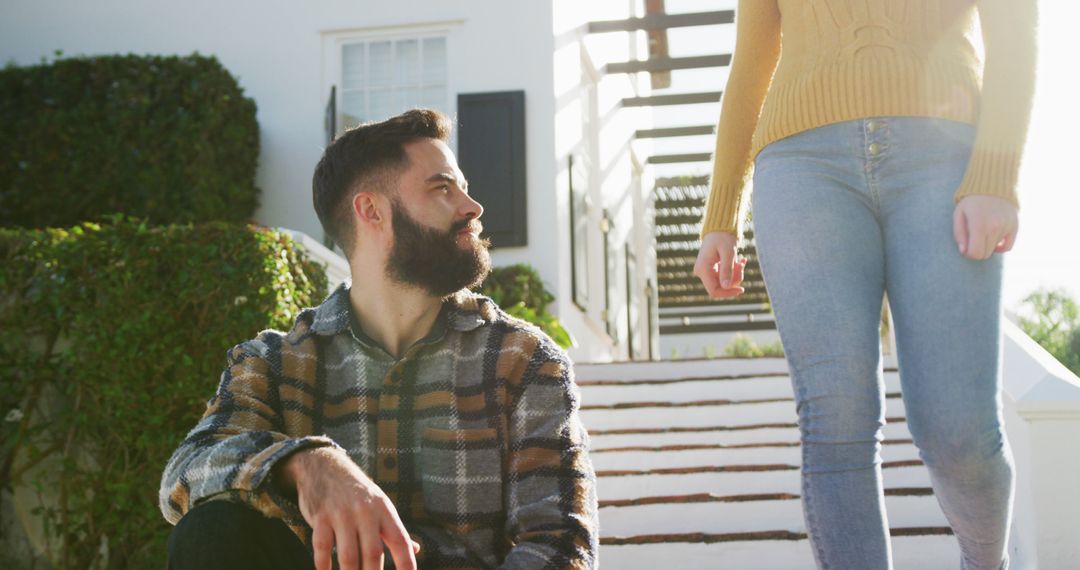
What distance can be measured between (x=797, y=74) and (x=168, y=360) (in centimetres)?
296

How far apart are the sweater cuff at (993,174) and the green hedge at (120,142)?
6.17 metres

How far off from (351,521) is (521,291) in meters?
6.20

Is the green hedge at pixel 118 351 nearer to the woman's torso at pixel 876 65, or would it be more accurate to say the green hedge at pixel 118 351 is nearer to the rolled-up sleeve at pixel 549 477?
the rolled-up sleeve at pixel 549 477

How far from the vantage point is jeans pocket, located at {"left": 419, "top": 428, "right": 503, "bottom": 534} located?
1889 mm

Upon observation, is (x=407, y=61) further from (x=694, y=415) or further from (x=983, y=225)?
(x=983, y=225)

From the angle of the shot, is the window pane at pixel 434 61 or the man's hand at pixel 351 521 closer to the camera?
the man's hand at pixel 351 521

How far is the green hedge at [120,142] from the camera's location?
7500mm

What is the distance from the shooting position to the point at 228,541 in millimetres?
1632

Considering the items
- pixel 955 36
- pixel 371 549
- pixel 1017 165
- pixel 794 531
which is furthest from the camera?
pixel 794 531

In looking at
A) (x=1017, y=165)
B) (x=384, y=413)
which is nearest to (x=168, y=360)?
(x=384, y=413)

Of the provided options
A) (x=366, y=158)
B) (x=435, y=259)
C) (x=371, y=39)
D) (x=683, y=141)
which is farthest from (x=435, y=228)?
(x=683, y=141)

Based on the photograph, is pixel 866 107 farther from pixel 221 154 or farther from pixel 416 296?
pixel 221 154

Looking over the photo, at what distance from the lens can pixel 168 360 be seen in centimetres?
433

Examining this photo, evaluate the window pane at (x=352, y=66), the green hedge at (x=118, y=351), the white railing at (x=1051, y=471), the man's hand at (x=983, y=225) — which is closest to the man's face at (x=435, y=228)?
the man's hand at (x=983, y=225)
